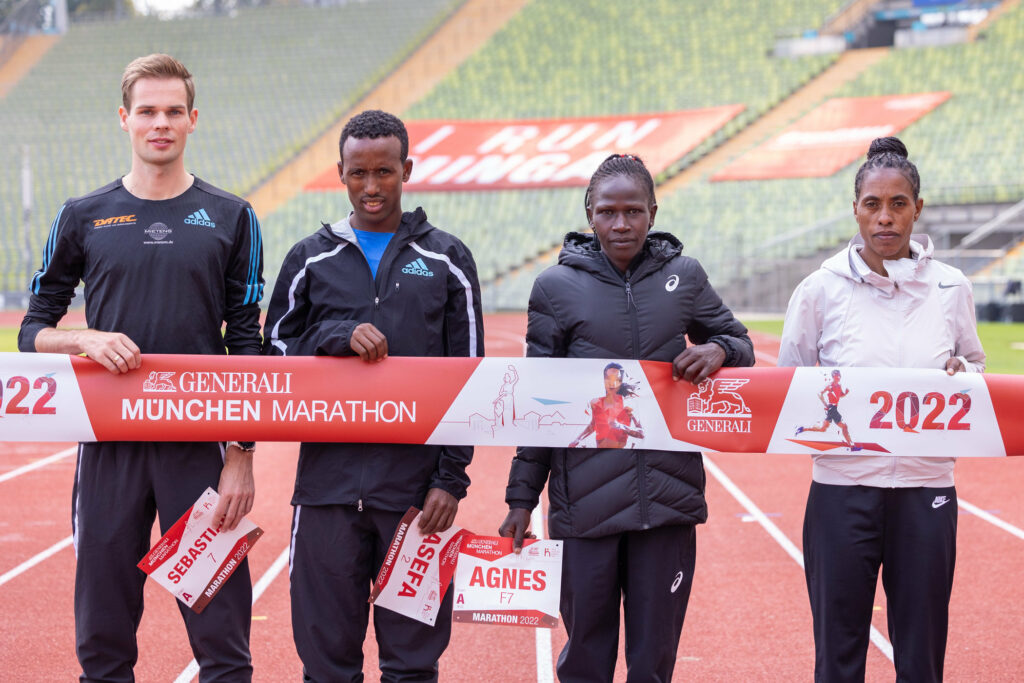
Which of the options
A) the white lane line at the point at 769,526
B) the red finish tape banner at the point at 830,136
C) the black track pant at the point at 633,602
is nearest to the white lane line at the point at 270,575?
the black track pant at the point at 633,602

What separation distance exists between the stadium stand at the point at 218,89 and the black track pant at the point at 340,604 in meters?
27.8

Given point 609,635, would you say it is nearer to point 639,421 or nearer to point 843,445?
point 639,421

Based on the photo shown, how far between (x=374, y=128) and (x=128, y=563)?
1.42 m

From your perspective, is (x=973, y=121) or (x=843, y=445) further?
(x=973, y=121)

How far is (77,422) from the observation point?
3.15 meters

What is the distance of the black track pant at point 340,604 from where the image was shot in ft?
9.88

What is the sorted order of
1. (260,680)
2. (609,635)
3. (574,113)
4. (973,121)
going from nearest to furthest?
(609,635)
(260,680)
(973,121)
(574,113)

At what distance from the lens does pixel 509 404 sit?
10.7 ft

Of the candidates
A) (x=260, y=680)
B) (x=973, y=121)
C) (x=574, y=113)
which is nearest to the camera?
(x=260, y=680)

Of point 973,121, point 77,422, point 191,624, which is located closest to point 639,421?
point 191,624

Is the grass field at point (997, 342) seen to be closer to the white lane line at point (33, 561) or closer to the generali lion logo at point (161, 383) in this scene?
the white lane line at point (33, 561)

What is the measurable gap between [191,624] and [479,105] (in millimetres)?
31226

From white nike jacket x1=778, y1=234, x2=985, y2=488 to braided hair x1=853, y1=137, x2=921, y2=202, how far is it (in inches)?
7.3

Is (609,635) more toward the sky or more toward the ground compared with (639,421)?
more toward the ground
